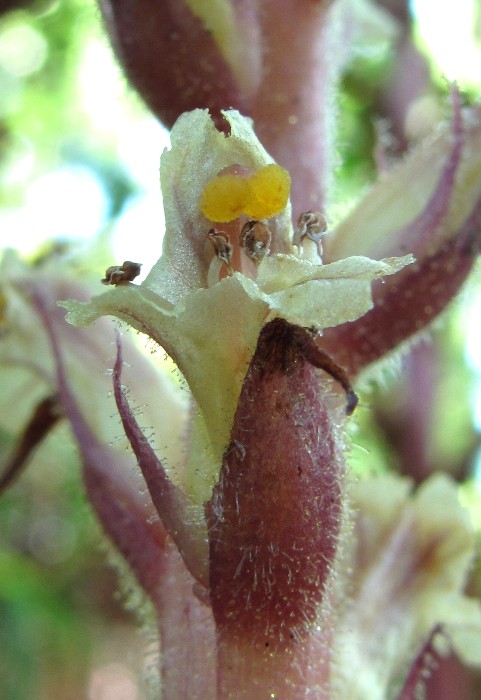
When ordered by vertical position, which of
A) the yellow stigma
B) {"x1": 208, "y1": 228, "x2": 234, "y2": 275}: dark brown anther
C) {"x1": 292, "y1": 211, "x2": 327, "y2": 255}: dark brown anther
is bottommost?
{"x1": 208, "y1": 228, "x2": 234, "y2": 275}: dark brown anther

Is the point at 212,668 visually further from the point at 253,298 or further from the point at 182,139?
the point at 182,139

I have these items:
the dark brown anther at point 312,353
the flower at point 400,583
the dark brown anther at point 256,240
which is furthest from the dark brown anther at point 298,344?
the flower at point 400,583

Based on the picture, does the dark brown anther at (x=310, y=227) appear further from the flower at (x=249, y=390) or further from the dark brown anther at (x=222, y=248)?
the dark brown anther at (x=222, y=248)

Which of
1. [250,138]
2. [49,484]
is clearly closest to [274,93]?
[250,138]

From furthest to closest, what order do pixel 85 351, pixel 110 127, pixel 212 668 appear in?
1. pixel 110 127
2. pixel 85 351
3. pixel 212 668

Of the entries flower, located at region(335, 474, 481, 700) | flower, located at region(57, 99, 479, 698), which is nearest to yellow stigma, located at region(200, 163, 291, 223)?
flower, located at region(57, 99, 479, 698)

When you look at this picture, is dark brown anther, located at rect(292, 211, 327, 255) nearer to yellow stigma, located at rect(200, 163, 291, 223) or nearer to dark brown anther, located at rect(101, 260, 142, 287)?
yellow stigma, located at rect(200, 163, 291, 223)

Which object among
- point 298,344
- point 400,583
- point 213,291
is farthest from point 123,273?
point 400,583
